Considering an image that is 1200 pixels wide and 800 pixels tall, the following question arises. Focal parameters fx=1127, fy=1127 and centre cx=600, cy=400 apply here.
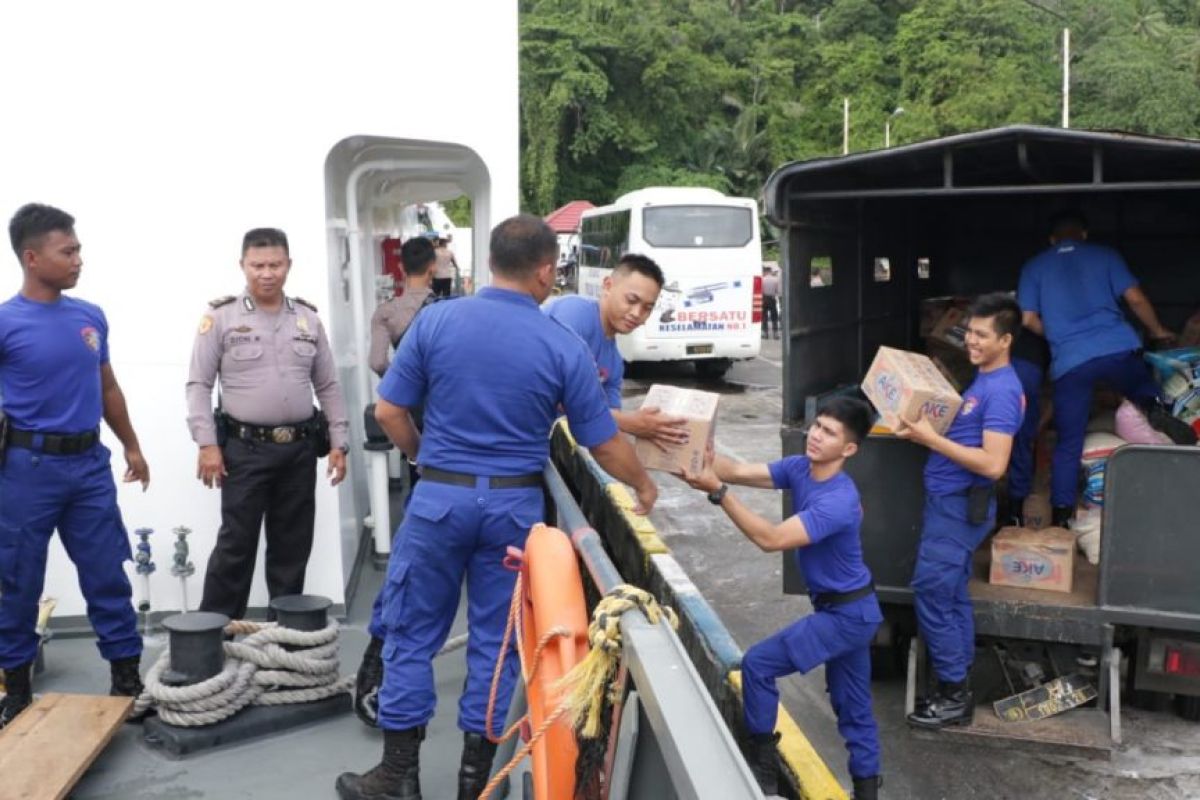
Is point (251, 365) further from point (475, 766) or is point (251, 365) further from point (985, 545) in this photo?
point (985, 545)

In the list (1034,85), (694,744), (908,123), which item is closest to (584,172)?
(908,123)

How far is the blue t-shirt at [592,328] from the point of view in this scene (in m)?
4.43

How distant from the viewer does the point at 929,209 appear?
800 cm

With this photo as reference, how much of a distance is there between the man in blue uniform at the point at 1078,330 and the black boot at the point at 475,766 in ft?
12.4

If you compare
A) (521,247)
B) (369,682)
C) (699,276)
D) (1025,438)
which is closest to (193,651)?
(369,682)

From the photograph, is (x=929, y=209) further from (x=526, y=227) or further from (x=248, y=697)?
(x=248, y=697)

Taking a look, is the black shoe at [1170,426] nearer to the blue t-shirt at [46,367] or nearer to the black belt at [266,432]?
the black belt at [266,432]

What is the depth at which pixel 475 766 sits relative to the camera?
3.39 meters

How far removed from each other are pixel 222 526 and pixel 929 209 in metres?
5.43

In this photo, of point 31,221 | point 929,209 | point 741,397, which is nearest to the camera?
point 31,221

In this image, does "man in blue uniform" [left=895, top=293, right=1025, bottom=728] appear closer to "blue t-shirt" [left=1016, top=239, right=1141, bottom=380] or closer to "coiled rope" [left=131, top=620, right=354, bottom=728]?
"blue t-shirt" [left=1016, top=239, right=1141, bottom=380]

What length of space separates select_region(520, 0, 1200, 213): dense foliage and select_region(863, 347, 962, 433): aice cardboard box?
3346 centimetres

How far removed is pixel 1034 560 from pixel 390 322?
3.54 metres

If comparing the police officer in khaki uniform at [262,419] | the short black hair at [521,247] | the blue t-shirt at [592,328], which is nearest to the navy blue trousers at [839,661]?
the blue t-shirt at [592,328]
